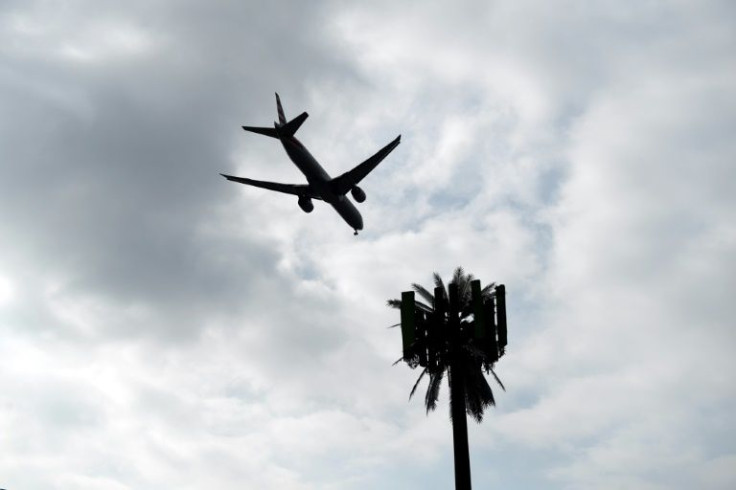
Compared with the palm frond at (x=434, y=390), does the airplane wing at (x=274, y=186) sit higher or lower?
higher

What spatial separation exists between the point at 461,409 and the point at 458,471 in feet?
9.06

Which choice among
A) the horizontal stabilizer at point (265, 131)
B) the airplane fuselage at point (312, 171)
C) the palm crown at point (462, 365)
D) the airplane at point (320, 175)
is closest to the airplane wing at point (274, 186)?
the airplane at point (320, 175)

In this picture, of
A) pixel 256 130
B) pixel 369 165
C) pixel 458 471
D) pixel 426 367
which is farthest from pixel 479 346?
pixel 256 130

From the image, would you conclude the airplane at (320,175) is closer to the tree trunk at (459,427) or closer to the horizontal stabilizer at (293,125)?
the horizontal stabilizer at (293,125)

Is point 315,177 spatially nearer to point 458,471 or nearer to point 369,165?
point 369,165

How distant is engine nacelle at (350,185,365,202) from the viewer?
65.1 metres

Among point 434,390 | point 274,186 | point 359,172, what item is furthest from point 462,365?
point 274,186

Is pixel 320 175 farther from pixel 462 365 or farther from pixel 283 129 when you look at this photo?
pixel 462 365

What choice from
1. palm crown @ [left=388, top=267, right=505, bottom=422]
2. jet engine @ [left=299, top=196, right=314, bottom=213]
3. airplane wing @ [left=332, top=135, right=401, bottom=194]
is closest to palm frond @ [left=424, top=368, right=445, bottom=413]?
palm crown @ [left=388, top=267, right=505, bottom=422]

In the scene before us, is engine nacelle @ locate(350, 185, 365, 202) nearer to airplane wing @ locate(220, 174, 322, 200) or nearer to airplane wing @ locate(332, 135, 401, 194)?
airplane wing @ locate(332, 135, 401, 194)

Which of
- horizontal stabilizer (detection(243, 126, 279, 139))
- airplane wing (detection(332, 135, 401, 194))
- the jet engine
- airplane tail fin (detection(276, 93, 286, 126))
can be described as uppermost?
airplane tail fin (detection(276, 93, 286, 126))

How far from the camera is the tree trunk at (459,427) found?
28.5 m

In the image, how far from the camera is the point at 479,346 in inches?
1243

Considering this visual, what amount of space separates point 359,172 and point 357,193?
3.17 meters
